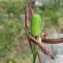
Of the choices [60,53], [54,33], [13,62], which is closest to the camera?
[60,53]

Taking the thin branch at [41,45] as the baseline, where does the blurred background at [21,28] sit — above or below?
below

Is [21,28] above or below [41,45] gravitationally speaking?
below

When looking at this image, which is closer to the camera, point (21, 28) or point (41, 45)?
point (41, 45)

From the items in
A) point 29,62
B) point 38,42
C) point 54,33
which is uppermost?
point 38,42

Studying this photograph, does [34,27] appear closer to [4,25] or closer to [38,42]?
[38,42]

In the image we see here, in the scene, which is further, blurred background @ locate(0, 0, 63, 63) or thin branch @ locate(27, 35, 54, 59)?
blurred background @ locate(0, 0, 63, 63)

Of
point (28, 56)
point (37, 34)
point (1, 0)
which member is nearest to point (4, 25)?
point (28, 56)

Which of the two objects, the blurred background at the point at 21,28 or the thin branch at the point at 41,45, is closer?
the thin branch at the point at 41,45

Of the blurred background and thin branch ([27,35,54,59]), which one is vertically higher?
thin branch ([27,35,54,59])
